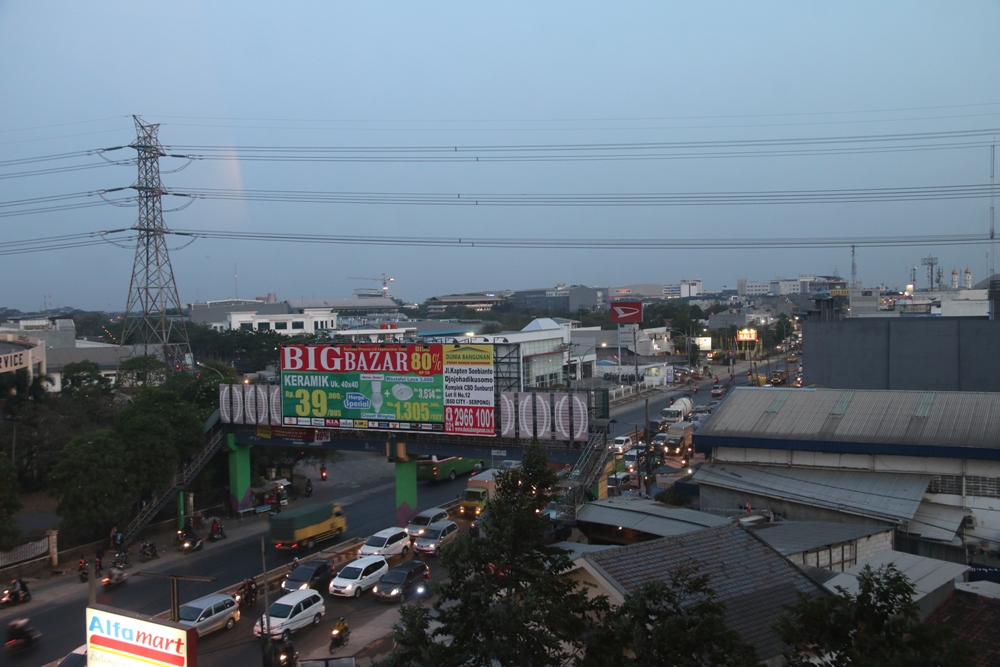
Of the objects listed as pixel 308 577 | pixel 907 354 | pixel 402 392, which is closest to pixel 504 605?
pixel 308 577

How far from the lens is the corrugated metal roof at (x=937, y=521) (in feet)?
55.1

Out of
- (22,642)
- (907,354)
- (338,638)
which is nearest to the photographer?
(338,638)

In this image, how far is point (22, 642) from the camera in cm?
1473

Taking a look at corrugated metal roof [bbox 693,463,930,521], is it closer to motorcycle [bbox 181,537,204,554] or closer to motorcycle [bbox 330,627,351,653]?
motorcycle [bbox 330,627,351,653]

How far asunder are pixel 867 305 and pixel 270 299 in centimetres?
11650

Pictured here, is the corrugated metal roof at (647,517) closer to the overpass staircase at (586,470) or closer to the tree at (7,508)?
the overpass staircase at (586,470)

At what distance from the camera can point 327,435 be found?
2384cm

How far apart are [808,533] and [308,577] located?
1166 cm

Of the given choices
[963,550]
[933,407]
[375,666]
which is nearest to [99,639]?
[375,666]

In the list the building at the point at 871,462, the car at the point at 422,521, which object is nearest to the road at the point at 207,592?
the car at the point at 422,521

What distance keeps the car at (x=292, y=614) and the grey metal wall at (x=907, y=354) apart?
26.6 metres

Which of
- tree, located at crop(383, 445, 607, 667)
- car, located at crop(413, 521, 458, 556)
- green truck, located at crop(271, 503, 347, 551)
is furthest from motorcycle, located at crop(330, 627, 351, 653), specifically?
tree, located at crop(383, 445, 607, 667)

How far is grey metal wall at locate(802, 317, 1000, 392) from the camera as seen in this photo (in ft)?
93.4

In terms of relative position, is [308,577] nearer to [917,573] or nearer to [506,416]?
[506,416]
